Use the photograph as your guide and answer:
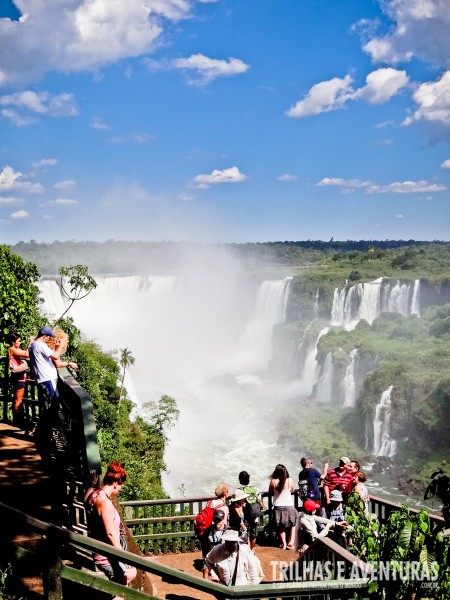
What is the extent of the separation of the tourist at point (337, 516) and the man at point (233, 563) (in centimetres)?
178

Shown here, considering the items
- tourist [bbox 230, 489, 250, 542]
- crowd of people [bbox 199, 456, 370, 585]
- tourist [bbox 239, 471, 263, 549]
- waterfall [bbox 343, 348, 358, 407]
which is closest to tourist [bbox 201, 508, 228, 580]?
crowd of people [bbox 199, 456, 370, 585]

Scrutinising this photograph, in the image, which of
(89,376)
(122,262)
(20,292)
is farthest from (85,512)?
(122,262)

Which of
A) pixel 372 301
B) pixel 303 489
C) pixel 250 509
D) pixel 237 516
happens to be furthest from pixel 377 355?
pixel 237 516

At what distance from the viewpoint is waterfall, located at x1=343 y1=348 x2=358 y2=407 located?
55.3 m

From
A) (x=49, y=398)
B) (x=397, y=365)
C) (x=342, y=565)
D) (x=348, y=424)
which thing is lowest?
(x=348, y=424)

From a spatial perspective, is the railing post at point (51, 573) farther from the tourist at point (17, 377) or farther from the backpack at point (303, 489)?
the backpack at point (303, 489)

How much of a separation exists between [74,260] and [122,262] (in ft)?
41.8

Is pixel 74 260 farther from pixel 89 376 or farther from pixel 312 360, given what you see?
A: pixel 89 376

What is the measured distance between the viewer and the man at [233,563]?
210 inches

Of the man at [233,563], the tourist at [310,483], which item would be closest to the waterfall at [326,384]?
the tourist at [310,483]

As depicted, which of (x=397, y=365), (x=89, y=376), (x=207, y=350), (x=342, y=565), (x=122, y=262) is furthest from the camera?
(x=122, y=262)

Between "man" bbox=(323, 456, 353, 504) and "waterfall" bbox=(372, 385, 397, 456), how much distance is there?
4137 centimetres

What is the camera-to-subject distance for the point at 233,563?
5.36 meters

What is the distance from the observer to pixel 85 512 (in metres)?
4.55
